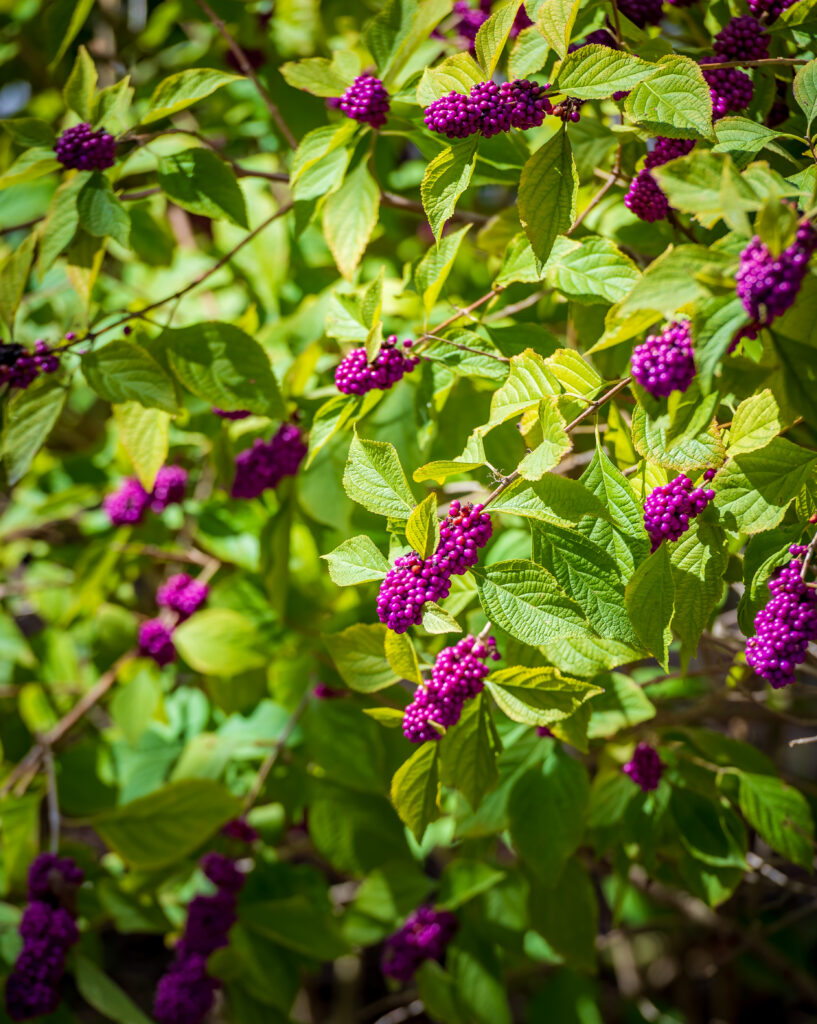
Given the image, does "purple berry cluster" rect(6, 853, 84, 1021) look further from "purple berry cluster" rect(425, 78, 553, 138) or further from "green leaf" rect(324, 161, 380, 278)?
"purple berry cluster" rect(425, 78, 553, 138)

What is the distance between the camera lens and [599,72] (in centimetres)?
86

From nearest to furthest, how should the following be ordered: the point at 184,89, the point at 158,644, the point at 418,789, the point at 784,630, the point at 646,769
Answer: the point at 784,630, the point at 418,789, the point at 184,89, the point at 646,769, the point at 158,644

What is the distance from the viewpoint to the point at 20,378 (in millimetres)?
1244

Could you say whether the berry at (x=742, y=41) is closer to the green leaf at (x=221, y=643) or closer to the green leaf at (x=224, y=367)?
the green leaf at (x=224, y=367)

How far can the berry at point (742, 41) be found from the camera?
3.30 feet

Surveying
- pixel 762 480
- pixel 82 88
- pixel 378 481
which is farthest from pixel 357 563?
pixel 82 88

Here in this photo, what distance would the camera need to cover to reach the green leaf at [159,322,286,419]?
1.25 meters

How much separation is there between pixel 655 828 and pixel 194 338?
42.1 inches

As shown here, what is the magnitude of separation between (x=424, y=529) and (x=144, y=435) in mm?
646

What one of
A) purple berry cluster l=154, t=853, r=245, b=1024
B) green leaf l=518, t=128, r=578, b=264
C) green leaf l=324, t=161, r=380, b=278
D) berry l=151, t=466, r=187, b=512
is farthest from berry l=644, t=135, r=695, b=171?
purple berry cluster l=154, t=853, r=245, b=1024

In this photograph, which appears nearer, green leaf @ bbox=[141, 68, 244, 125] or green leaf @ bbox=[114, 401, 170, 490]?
green leaf @ bbox=[141, 68, 244, 125]

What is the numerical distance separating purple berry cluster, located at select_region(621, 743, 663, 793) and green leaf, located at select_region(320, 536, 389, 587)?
2.16ft

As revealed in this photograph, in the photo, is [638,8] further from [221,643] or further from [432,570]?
[221,643]

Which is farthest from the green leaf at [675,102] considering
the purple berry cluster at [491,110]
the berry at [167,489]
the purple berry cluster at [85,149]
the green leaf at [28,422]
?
the berry at [167,489]
